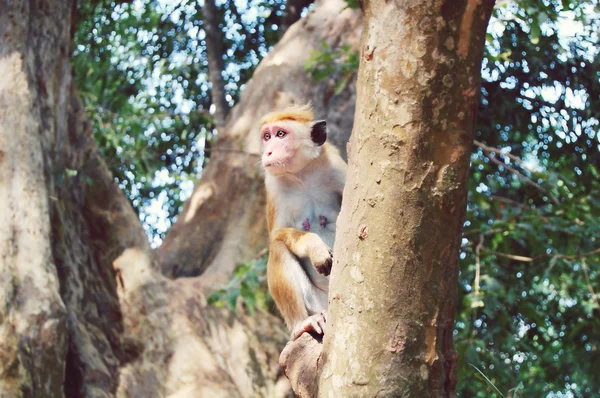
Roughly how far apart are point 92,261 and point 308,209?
2536 mm

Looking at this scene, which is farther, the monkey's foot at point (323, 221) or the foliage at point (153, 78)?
the foliage at point (153, 78)

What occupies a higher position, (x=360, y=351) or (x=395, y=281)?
(x=395, y=281)

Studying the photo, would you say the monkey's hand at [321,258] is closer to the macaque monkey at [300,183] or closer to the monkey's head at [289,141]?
the macaque monkey at [300,183]

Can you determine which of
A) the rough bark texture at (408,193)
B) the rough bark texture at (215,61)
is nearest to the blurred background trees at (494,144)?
the rough bark texture at (215,61)

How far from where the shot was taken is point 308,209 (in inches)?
165

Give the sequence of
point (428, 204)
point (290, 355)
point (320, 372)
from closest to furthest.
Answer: point (428, 204) < point (320, 372) < point (290, 355)

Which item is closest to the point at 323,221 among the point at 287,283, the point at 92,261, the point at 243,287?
the point at 287,283

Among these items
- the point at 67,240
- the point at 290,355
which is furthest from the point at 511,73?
the point at 290,355

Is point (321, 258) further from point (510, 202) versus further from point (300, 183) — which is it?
point (510, 202)

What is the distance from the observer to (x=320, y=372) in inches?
91.1

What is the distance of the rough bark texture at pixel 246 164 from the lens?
7051 millimetres

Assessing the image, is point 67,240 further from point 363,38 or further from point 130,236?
point 363,38

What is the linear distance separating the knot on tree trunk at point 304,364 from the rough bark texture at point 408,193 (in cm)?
26

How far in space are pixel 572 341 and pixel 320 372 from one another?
6.04m
